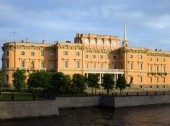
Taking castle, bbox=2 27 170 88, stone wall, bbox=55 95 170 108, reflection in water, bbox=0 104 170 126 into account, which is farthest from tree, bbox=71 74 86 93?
castle, bbox=2 27 170 88

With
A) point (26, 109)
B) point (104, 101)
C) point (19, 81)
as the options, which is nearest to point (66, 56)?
point (19, 81)

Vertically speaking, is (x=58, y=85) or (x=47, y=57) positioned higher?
(x=47, y=57)

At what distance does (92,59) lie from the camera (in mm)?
107812

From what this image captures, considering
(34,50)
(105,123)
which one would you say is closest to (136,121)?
(105,123)

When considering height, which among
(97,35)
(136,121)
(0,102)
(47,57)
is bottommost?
(136,121)

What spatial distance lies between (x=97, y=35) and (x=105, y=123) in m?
68.8

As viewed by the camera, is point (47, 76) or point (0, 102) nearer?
point (0, 102)

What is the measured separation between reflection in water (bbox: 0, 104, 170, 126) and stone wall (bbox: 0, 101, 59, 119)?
3.64 ft

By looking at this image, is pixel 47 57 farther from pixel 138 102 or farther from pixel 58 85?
pixel 138 102

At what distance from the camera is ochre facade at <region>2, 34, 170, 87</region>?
96.1 meters

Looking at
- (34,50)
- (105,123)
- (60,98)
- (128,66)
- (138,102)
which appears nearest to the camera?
(105,123)

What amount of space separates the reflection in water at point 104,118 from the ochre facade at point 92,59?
4080 centimetres

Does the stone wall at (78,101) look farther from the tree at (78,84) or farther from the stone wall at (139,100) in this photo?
the tree at (78,84)

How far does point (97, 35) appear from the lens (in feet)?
365
